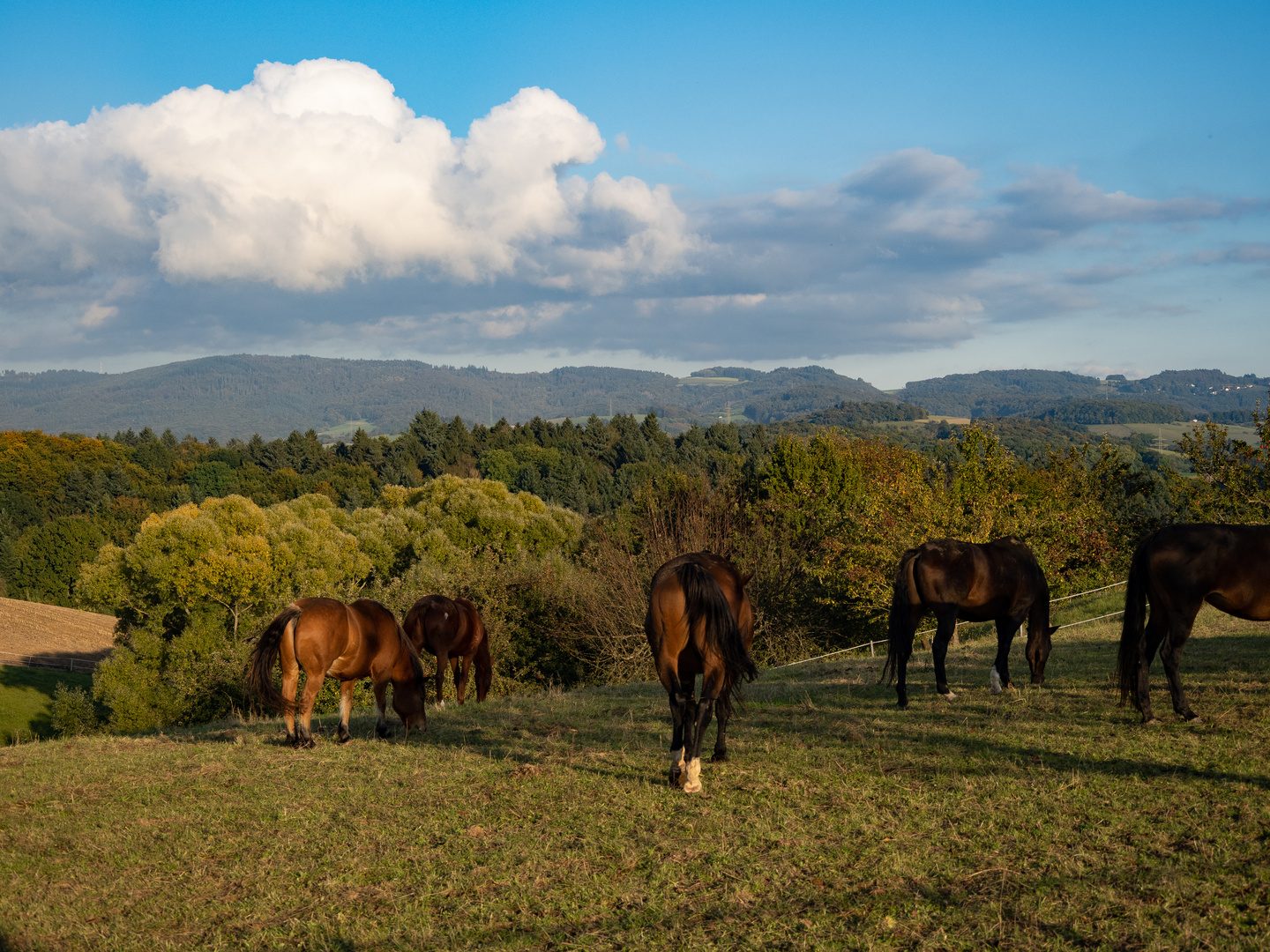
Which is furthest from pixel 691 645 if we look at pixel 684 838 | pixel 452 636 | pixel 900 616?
pixel 452 636

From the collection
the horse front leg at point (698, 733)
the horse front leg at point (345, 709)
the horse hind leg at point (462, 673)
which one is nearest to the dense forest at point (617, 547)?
the horse hind leg at point (462, 673)

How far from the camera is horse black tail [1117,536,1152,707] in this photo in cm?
887

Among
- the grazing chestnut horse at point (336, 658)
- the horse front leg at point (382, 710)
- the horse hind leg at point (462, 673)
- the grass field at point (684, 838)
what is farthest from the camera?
the horse hind leg at point (462, 673)

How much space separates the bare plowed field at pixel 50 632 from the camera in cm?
5425

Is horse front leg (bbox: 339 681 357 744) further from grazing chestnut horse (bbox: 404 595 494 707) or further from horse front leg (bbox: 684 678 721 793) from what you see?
horse front leg (bbox: 684 678 721 793)

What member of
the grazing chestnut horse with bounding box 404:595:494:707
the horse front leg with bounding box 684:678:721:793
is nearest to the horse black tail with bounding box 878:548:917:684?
the horse front leg with bounding box 684:678:721:793

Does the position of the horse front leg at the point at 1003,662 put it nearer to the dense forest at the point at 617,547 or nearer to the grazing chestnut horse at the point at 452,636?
the grazing chestnut horse at the point at 452,636

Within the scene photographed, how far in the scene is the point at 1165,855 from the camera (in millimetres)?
5273

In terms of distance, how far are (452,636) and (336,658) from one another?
5.23m

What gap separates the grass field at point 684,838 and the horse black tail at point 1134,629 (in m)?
0.39

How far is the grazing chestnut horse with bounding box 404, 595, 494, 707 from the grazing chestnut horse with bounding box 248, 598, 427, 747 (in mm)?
3538

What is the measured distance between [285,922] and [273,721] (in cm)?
922

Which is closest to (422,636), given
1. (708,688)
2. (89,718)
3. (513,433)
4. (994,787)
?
(708,688)

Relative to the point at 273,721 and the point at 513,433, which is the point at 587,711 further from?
the point at 513,433
